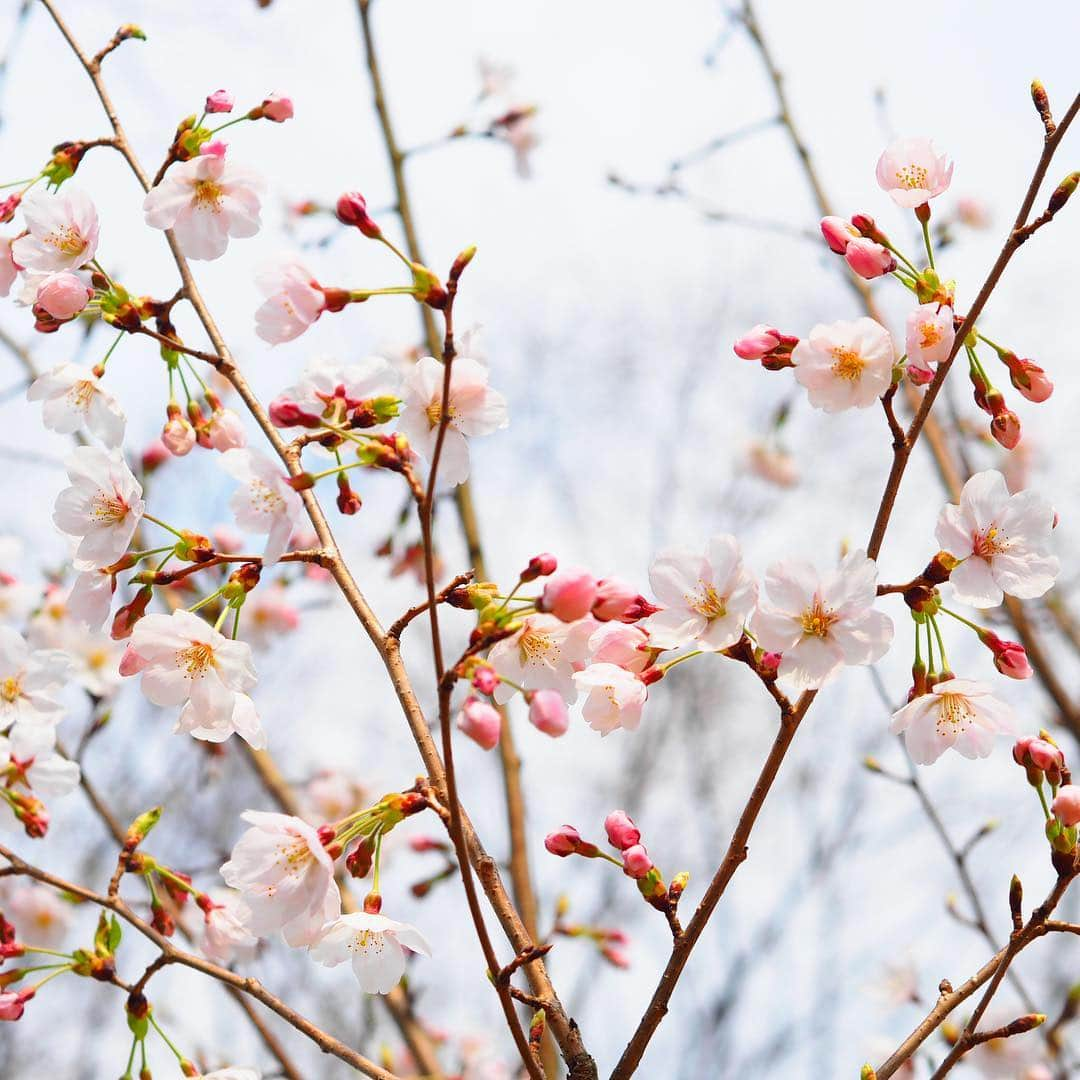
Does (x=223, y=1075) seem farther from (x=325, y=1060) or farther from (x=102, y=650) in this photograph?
(x=325, y=1060)

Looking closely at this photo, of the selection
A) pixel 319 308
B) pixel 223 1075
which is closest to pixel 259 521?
pixel 319 308

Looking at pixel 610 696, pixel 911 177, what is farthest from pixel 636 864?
pixel 911 177

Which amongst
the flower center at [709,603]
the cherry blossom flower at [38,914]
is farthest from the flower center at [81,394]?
the cherry blossom flower at [38,914]

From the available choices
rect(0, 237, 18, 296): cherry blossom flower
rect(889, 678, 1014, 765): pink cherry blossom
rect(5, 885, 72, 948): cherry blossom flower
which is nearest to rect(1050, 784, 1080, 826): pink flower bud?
rect(889, 678, 1014, 765): pink cherry blossom

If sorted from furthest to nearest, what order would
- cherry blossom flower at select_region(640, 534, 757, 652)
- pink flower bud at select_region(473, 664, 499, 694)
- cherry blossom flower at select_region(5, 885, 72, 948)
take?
cherry blossom flower at select_region(5, 885, 72, 948) < cherry blossom flower at select_region(640, 534, 757, 652) < pink flower bud at select_region(473, 664, 499, 694)

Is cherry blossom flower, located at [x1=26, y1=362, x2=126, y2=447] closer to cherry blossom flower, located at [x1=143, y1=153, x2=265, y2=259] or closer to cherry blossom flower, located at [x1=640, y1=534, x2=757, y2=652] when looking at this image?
cherry blossom flower, located at [x1=143, y1=153, x2=265, y2=259]

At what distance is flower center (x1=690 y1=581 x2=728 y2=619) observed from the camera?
1.35 meters

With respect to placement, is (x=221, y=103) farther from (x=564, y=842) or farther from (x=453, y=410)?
(x=564, y=842)

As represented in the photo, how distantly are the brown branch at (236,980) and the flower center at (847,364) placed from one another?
985mm

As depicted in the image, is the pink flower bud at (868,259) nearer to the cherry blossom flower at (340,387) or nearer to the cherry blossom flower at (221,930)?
the cherry blossom flower at (340,387)

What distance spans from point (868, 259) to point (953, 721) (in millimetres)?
587

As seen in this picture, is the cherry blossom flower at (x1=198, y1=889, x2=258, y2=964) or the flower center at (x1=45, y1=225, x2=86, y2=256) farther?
the cherry blossom flower at (x1=198, y1=889, x2=258, y2=964)

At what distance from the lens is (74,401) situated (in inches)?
67.2

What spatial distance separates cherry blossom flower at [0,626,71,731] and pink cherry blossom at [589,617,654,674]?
99cm
